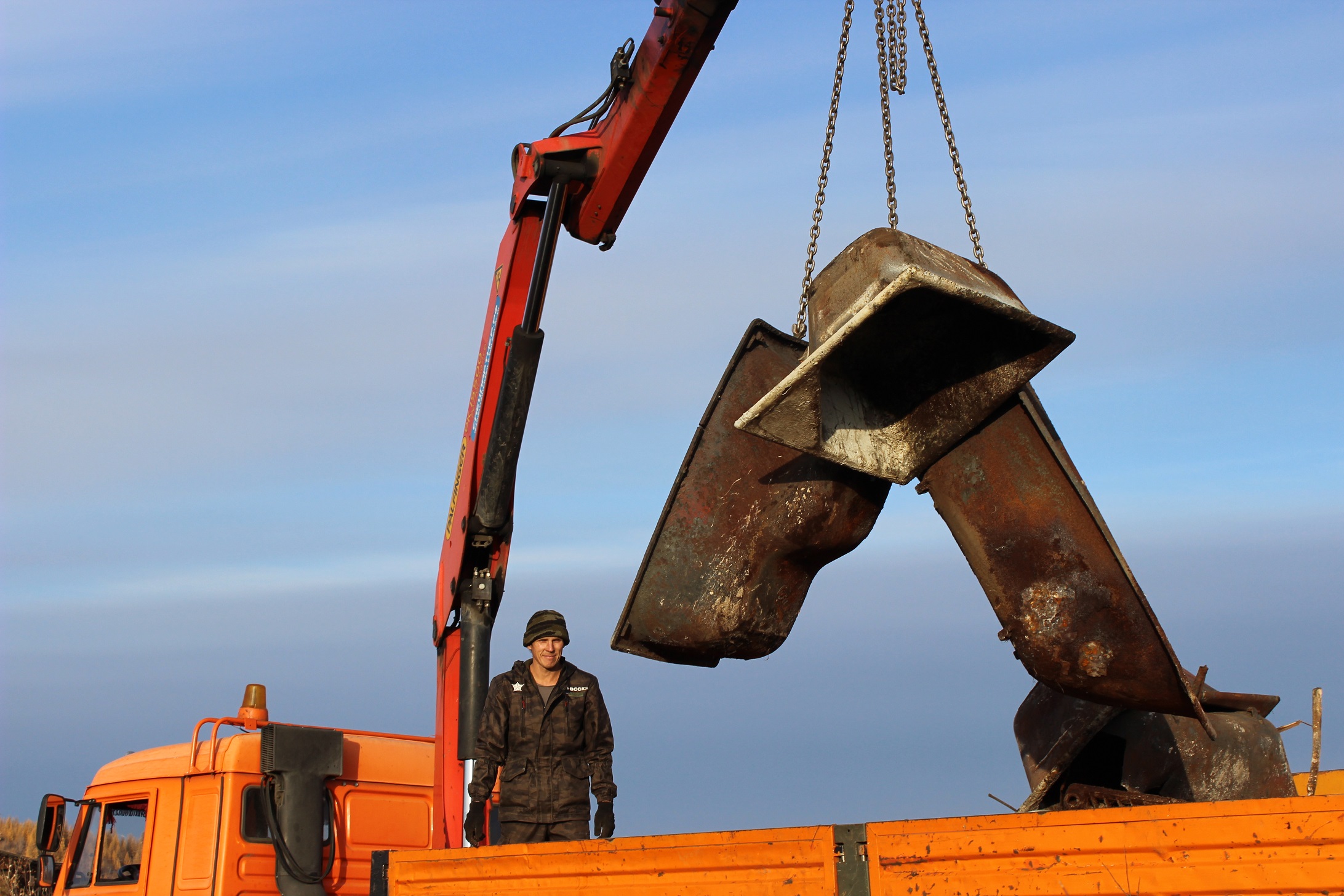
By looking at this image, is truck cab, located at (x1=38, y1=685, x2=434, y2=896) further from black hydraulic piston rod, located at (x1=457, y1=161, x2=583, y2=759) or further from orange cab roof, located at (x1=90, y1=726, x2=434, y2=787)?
black hydraulic piston rod, located at (x1=457, y1=161, x2=583, y2=759)

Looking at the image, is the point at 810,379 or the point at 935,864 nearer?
the point at 935,864

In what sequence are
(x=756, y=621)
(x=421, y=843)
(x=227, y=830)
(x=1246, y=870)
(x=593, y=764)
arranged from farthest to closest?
(x=421, y=843) < (x=227, y=830) < (x=593, y=764) < (x=756, y=621) < (x=1246, y=870)

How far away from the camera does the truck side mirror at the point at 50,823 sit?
655 centimetres

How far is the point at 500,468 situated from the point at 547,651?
1566 mm

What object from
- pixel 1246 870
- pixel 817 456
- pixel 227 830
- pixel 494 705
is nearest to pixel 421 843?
pixel 227 830

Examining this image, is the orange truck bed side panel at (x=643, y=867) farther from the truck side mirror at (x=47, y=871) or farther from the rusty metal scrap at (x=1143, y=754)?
the truck side mirror at (x=47, y=871)

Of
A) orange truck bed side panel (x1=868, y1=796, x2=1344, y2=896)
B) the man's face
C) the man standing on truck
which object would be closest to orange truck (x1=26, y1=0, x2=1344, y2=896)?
orange truck bed side panel (x1=868, y1=796, x2=1344, y2=896)

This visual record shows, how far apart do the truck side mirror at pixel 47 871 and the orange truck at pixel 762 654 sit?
0.08 feet

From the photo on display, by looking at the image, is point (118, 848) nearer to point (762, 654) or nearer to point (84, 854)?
point (84, 854)

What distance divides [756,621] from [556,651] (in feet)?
3.38

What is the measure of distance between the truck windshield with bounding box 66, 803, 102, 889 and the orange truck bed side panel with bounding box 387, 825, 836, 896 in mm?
3274

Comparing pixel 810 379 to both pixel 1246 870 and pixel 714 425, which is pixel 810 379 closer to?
pixel 714 425

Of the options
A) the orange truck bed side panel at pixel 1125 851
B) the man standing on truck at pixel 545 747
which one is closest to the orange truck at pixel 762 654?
the orange truck bed side panel at pixel 1125 851

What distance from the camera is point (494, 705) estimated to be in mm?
5078
